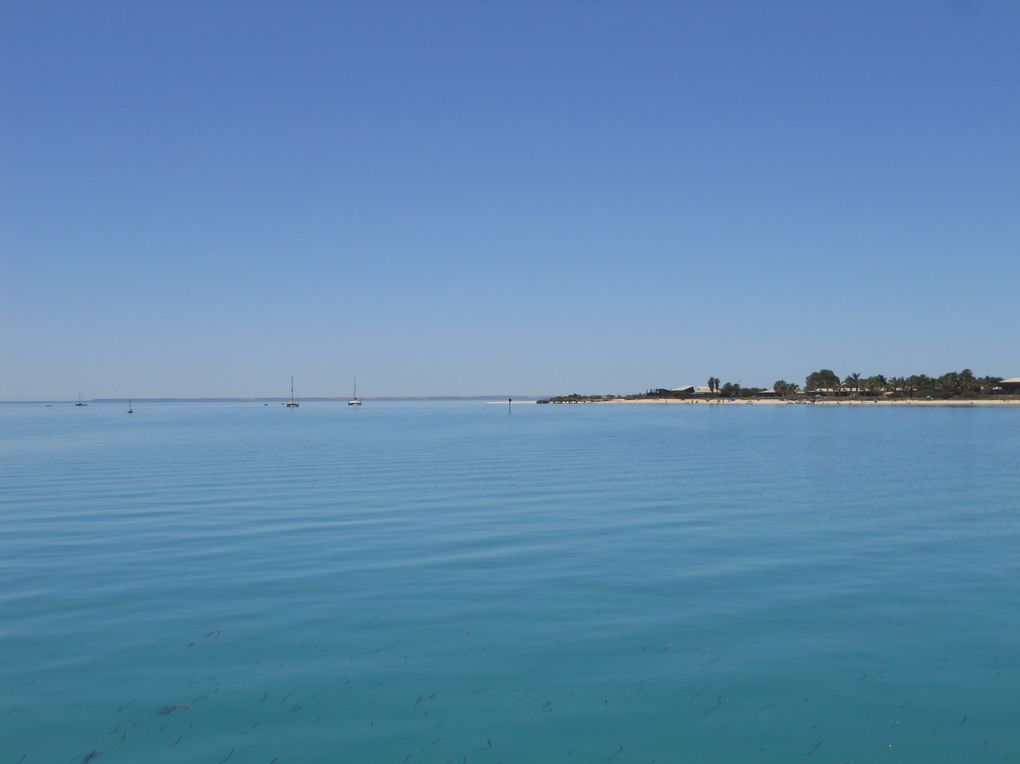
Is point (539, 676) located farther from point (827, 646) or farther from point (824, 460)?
point (824, 460)

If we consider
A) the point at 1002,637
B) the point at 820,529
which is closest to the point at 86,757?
the point at 1002,637

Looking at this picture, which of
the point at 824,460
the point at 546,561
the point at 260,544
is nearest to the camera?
the point at 546,561

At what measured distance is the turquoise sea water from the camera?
38.8ft

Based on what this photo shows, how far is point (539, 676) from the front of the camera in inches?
554

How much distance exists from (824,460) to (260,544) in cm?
4693

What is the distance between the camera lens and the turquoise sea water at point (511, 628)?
11.8m

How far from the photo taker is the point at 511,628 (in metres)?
17.0

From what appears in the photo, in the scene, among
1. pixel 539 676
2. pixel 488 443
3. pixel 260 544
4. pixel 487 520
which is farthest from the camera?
pixel 488 443

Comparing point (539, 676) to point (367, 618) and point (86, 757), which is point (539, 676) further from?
point (86, 757)

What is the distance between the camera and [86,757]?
11117mm

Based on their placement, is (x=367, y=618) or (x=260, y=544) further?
(x=260, y=544)

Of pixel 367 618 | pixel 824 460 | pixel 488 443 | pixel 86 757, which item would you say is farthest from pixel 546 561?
pixel 488 443

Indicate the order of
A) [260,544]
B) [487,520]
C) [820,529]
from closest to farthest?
[260,544] → [820,529] → [487,520]

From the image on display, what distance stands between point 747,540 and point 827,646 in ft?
38.0
